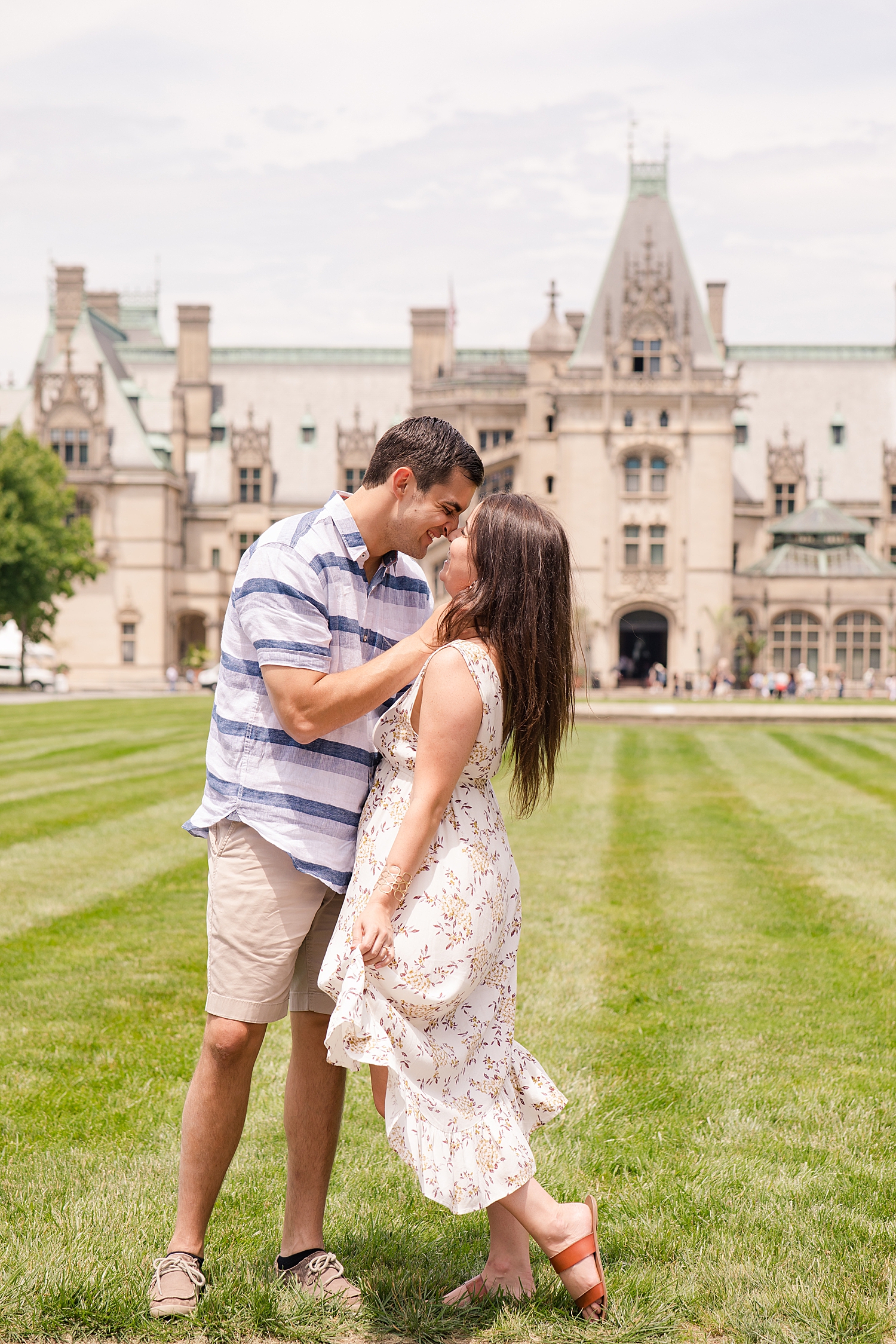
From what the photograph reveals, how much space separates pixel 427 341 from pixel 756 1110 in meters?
66.3

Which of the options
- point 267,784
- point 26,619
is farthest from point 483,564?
point 26,619

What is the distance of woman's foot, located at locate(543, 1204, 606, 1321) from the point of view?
11.6ft

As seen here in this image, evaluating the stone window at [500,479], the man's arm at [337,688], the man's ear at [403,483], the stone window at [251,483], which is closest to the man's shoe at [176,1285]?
the man's arm at [337,688]

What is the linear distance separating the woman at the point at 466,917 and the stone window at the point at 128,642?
208ft

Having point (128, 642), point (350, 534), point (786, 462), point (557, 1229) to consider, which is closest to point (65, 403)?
point (128, 642)

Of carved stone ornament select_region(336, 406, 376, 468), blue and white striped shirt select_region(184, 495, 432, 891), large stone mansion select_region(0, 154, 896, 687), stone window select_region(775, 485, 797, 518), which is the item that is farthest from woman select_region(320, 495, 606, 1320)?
carved stone ornament select_region(336, 406, 376, 468)

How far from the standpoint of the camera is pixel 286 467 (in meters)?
70.8

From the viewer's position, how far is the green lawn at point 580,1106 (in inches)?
141

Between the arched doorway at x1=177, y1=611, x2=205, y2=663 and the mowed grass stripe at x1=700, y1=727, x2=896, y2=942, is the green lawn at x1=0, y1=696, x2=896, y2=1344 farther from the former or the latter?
the arched doorway at x1=177, y1=611, x2=205, y2=663

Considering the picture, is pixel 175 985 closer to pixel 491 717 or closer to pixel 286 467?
pixel 491 717

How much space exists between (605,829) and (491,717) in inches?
384

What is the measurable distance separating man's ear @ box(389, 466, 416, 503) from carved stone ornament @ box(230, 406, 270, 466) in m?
66.5

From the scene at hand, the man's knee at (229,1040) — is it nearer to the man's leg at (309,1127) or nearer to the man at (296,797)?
the man at (296,797)

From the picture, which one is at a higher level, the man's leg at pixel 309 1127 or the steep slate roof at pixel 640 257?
the steep slate roof at pixel 640 257
